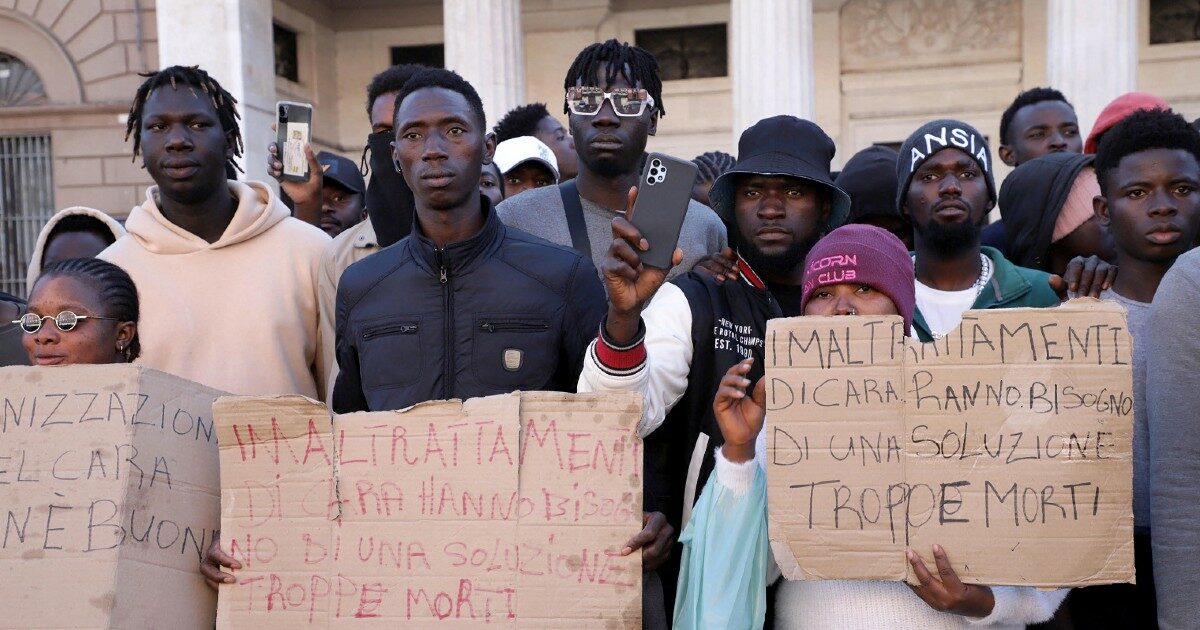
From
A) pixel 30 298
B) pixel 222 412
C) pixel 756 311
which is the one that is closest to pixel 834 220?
pixel 756 311

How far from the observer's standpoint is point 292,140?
5402 millimetres

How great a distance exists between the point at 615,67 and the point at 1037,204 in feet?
5.58

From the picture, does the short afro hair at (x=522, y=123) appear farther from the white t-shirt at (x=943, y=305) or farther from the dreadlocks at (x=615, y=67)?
the white t-shirt at (x=943, y=305)

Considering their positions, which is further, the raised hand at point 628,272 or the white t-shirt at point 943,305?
the white t-shirt at point 943,305

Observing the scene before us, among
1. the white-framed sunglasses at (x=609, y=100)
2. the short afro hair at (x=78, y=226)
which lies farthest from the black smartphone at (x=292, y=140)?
the white-framed sunglasses at (x=609, y=100)

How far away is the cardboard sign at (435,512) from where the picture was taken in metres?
2.72

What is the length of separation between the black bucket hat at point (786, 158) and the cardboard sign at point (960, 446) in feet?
3.68

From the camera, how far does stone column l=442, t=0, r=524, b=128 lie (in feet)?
50.6

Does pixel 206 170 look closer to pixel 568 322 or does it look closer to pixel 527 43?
pixel 568 322

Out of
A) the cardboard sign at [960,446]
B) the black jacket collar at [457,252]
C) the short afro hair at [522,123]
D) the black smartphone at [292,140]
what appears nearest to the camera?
the cardboard sign at [960,446]

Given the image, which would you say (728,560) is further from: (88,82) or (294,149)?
(88,82)

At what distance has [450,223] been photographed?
3365 mm

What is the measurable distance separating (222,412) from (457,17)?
1355cm

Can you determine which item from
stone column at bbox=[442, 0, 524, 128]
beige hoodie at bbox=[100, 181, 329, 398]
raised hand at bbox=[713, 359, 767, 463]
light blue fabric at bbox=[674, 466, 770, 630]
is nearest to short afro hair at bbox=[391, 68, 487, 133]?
beige hoodie at bbox=[100, 181, 329, 398]
